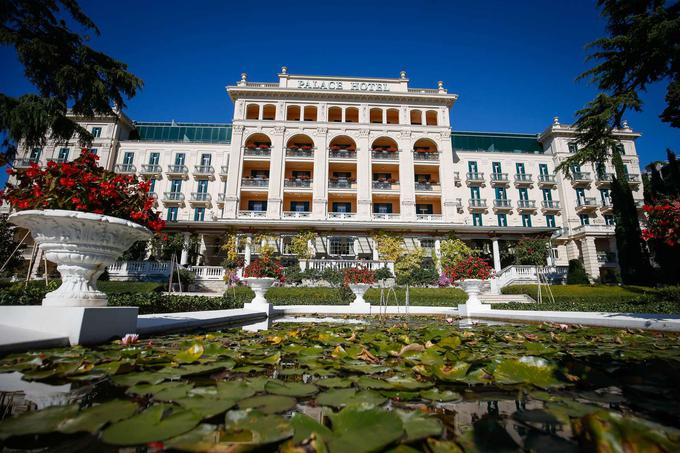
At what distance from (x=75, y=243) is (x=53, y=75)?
12427mm

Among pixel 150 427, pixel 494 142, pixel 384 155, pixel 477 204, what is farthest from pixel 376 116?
pixel 150 427

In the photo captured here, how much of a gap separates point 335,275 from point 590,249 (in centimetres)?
2114

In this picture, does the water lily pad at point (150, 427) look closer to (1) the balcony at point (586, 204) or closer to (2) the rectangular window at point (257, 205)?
(2) the rectangular window at point (257, 205)

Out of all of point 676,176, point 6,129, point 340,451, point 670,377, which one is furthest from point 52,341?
point 676,176

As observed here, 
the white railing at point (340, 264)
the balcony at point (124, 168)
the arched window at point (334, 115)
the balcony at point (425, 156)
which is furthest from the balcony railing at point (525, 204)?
the balcony at point (124, 168)

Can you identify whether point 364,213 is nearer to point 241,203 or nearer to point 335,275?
point 335,275

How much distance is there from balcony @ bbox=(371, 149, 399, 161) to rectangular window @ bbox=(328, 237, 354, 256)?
729 cm

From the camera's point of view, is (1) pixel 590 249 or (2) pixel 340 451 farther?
(1) pixel 590 249

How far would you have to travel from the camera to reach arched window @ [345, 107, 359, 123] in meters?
25.8

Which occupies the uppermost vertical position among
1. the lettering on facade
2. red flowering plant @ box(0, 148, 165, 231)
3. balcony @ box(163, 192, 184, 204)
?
the lettering on facade

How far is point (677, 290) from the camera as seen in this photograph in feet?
31.4

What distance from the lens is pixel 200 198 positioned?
26.0 metres

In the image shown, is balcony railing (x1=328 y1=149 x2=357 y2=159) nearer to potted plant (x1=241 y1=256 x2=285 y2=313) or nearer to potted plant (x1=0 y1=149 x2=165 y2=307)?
potted plant (x1=241 y1=256 x2=285 y2=313)

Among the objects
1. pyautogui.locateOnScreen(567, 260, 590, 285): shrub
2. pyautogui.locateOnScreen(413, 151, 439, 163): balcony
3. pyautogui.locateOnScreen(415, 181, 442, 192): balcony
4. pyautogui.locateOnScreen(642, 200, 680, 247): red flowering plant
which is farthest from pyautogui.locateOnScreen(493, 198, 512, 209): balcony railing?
pyautogui.locateOnScreen(642, 200, 680, 247): red flowering plant
